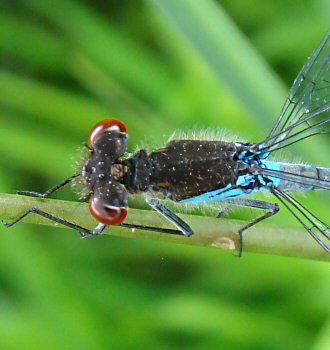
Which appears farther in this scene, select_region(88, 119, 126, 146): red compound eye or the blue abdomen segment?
the blue abdomen segment

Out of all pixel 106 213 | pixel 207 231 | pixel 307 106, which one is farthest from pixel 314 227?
pixel 307 106

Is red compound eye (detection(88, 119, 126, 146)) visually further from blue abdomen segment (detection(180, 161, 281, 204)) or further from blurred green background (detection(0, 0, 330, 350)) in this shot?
blue abdomen segment (detection(180, 161, 281, 204))

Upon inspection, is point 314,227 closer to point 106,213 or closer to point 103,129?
point 106,213

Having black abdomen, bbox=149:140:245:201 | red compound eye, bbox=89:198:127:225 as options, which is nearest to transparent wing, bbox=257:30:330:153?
black abdomen, bbox=149:140:245:201

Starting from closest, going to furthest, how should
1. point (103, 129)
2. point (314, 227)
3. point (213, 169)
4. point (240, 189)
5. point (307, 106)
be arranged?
point (314, 227) → point (103, 129) → point (213, 169) → point (240, 189) → point (307, 106)

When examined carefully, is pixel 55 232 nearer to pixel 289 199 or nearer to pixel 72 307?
pixel 72 307

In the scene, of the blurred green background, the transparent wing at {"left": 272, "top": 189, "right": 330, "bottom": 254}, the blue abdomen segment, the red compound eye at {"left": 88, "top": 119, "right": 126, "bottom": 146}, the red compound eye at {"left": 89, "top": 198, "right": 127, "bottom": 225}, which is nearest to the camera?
the transparent wing at {"left": 272, "top": 189, "right": 330, "bottom": 254}
